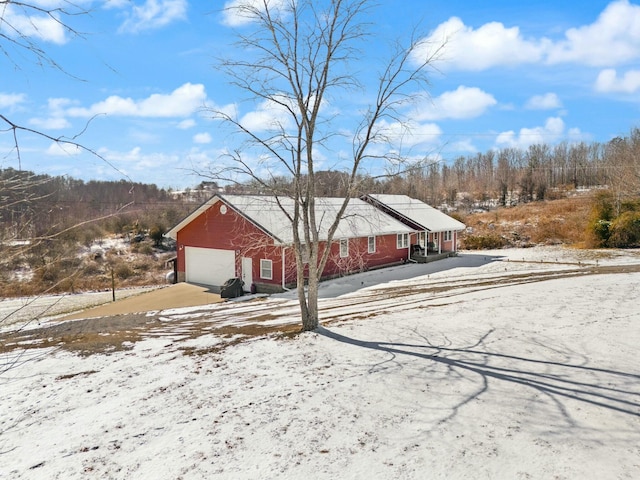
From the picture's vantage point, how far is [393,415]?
556cm

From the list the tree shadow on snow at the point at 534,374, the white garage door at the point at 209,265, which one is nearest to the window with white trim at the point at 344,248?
the white garage door at the point at 209,265

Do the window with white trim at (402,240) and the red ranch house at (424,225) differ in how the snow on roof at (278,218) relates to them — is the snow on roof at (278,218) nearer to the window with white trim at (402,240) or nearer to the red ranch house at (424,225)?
the window with white trim at (402,240)

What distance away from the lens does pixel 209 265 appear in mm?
21344

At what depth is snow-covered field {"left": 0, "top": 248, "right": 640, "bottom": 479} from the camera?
15.0ft

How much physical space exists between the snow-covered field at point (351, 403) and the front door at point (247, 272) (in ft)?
27.6

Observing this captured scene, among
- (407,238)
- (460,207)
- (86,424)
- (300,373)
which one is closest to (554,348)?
(300,373)

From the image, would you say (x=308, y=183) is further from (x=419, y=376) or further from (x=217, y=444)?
(x=217, y=444)

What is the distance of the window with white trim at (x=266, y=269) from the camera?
61.6 feet

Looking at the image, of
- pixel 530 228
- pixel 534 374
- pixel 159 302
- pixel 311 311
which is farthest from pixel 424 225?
pixel 534 374

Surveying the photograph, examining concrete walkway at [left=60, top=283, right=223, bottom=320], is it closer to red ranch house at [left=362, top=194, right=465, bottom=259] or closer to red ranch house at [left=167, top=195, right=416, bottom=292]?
red ranch house at [left=167, top=195, right=416, bottom=292]

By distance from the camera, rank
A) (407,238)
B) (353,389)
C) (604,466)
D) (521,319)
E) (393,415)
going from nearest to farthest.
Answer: (604,466), (393,415), (353,389), (521,319), (407,238)

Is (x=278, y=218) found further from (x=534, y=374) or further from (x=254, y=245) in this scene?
(x=534, y=374)

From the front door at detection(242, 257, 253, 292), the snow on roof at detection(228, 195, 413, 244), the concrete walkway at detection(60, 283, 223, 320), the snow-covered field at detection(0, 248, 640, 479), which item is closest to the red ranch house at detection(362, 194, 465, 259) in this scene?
the snow on roof at detection(228, 195, 413, 244)

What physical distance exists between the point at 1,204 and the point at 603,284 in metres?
17.2
